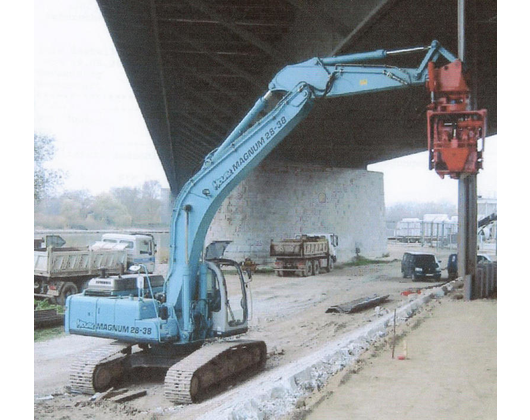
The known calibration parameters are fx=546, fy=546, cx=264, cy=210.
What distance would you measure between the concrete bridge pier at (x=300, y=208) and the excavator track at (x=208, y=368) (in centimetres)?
635

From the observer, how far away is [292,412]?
A: 4.39m

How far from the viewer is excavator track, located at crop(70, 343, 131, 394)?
6.75 metres

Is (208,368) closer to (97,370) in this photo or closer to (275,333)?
(97,370)

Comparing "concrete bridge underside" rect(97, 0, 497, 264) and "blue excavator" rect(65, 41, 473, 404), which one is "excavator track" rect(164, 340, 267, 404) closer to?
"blue excavator" rect(65, 41, 473, 404)

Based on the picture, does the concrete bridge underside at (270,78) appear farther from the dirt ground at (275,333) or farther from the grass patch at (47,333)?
the grass patch at (47,333)

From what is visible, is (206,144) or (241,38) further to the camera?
(206,144)

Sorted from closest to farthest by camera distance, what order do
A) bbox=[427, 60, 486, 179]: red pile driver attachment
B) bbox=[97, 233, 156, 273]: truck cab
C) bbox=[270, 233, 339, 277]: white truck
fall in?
bbox=[427, 60, 486, 179]: red pile driver attachment → bbox=[97, 233, 156, 273]: truck cab → bbox=[270, 233, 339, 277]: white truck

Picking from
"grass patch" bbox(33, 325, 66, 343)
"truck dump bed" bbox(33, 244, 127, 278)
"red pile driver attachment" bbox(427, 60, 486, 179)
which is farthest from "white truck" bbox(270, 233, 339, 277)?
"red pile driver attachment" bbox(427, 60, 486, 179)

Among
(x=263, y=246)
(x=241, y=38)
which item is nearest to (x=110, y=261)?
(x=263, y=246)

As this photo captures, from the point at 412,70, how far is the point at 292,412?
4695 mm

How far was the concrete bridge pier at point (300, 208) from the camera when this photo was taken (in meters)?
14.8

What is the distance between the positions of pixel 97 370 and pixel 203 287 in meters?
1.68

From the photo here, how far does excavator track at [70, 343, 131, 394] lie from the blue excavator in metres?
0.01

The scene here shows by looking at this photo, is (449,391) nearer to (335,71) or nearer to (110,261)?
(335,71)
